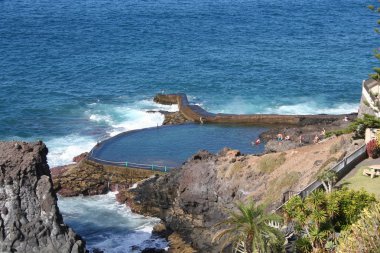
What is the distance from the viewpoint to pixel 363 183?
44.5 meters

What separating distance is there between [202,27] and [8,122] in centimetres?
6220

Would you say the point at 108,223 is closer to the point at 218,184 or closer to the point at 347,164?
the point at 218,184

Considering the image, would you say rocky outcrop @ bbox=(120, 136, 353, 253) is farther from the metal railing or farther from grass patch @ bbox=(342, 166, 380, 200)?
grass patch @ bbox=(342, 166, 380, 200)

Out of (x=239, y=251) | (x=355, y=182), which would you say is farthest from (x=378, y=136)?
(x=239, y=251)

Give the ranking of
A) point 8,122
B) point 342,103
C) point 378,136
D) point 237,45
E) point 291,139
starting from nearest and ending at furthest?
point 378,136 < point 291,139 < point 8,122 < point 342,103 < point 237,45

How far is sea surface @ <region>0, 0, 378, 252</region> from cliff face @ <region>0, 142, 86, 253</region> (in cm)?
2859

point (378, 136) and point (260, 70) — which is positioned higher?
point (378, 136)

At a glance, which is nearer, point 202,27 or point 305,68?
point 305,68

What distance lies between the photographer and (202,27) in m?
145

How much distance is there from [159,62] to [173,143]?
4622 centimetres

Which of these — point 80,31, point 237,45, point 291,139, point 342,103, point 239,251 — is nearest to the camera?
point 239,251

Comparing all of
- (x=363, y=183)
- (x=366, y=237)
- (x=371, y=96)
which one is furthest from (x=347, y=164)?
(x=371, y=96)

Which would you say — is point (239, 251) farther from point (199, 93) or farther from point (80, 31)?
point (80, 31)

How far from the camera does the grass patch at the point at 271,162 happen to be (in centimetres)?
5803
